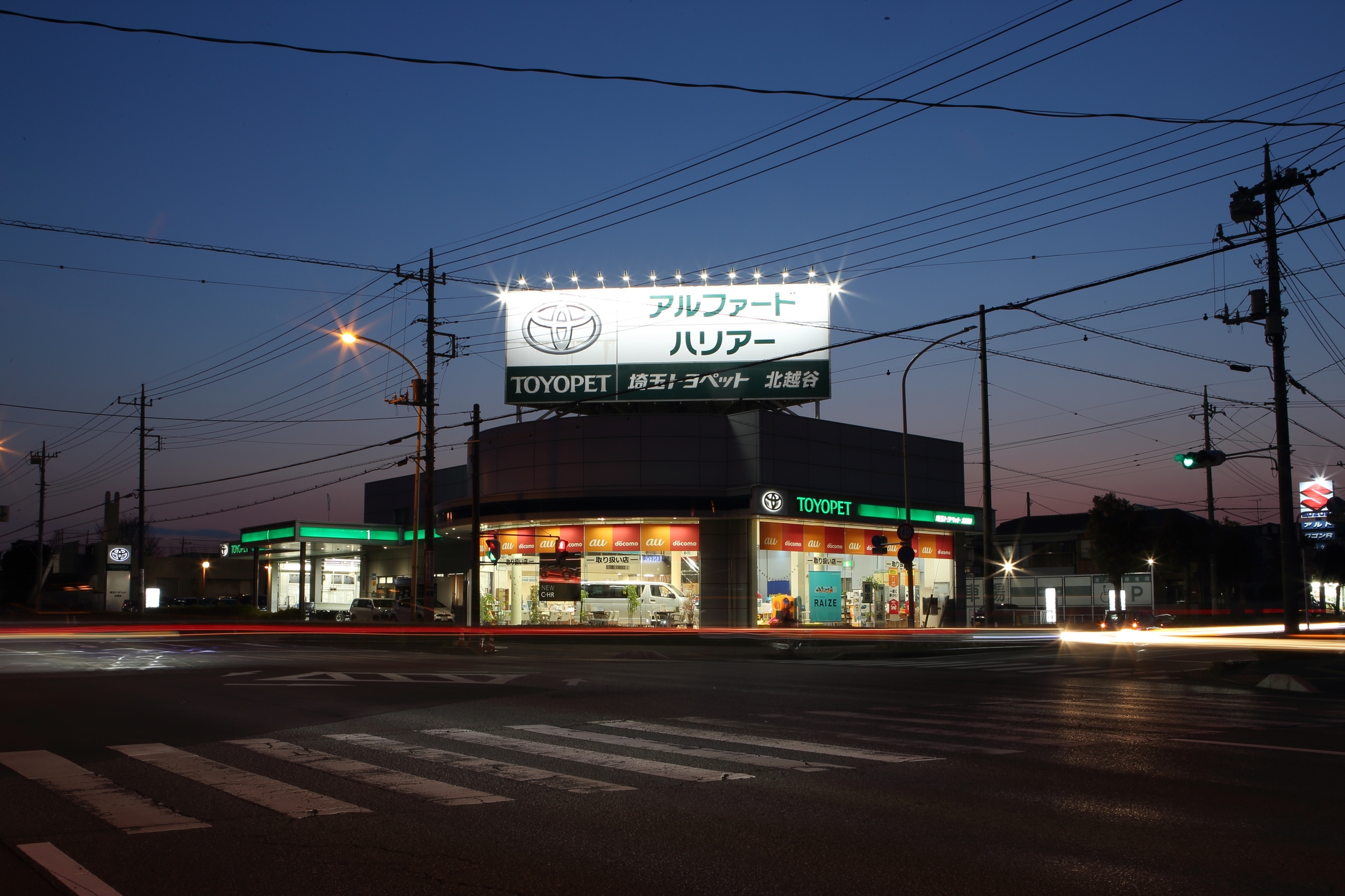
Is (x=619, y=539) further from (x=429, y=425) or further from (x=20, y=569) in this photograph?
(x=20, y=569)

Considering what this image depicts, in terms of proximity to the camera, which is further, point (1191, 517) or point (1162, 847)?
point (1191, 517)

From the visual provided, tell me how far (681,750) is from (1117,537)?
52.8m

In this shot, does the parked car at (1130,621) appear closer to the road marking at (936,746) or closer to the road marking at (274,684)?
the road marking at (274,684)

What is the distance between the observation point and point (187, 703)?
13.4 meters

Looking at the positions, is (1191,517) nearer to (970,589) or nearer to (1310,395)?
(970,589)

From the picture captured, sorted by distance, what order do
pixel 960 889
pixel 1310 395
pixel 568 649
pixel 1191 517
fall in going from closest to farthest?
pixel 960 889 → pixel 568 649 → pixel 1310 395 → pixel 1191 517

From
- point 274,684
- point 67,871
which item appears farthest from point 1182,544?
point 67,871

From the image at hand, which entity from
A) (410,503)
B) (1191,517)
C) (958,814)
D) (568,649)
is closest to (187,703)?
(958,814)

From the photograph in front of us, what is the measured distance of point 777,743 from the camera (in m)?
9.96

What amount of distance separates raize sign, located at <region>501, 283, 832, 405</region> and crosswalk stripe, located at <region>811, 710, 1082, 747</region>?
1148 inches

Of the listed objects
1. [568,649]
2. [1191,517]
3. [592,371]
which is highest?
[592,371]

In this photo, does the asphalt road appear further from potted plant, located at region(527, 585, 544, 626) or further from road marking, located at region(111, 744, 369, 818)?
potted plant, located at region(527, 585, 544, 626)

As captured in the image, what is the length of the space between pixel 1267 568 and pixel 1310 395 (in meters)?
62.8

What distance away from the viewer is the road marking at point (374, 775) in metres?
7.27
